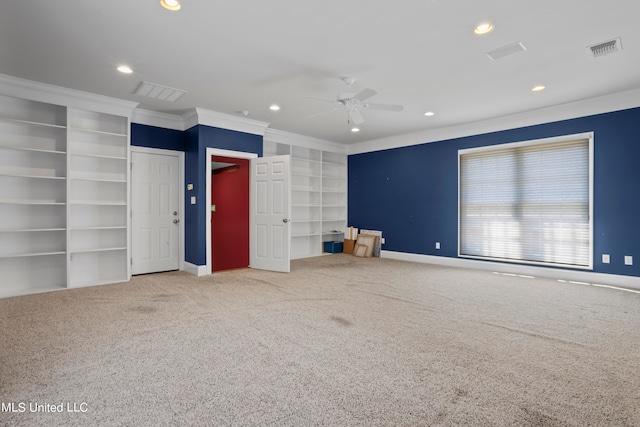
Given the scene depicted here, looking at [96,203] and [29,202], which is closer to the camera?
[29,202]

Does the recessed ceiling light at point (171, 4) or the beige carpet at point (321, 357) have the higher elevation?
the recessed ceiling light at point (171, 4)

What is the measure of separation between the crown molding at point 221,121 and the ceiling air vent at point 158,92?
0.61 metres

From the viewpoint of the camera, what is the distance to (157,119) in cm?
553

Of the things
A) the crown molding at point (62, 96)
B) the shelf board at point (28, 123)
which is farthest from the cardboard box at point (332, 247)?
the shelf board at point (28, 123)

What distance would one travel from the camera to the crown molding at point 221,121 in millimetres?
5414

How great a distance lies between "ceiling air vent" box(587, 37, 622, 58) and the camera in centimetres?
A: 318

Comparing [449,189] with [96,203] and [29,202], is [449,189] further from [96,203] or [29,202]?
[29,202]

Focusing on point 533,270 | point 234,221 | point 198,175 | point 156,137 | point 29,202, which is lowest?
point 533,270

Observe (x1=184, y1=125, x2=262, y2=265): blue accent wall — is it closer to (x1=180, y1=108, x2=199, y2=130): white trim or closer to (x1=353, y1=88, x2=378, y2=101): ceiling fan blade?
(x1=180, y1=108, x2=199, y2=130): white trim

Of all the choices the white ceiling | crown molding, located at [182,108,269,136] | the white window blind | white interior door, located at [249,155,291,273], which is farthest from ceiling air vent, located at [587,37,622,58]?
crown molding, located at [182,108,269,136]

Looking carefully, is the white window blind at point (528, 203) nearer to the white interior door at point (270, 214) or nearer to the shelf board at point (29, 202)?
the white interior door at point (270, 214)

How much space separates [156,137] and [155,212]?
1.25 metres

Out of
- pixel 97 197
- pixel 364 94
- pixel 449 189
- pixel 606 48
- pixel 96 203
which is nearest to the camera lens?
pixel 606 48

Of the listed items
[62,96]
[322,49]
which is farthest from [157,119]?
[322,49]
